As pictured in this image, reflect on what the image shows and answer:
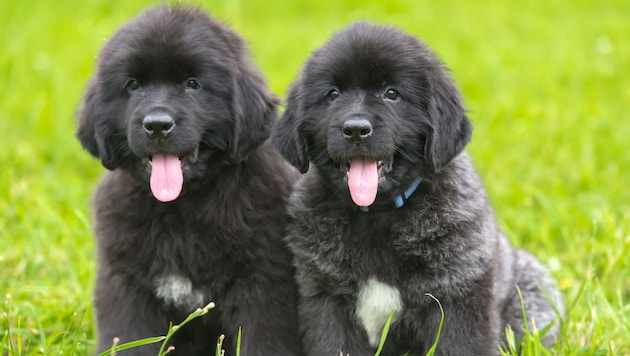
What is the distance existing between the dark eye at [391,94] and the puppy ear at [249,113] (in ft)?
2.18

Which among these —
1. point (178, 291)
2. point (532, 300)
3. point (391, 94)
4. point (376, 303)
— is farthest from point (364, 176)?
point (532, 300)

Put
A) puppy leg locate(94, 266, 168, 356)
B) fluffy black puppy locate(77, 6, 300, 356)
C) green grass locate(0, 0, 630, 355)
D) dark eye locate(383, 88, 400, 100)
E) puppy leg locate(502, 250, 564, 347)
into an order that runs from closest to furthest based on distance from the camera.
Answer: dark eye locate(383, 88, 400, 100), fluffy black puppy locate(77, 6, 300, 356), puppy leg locate(94, 266, 168, 356), puppy leg locate(502, 250, 564, 347), green grass locate(0, 0, 630, 355)

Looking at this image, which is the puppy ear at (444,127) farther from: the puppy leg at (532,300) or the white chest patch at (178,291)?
the white chest patch at (178,291)

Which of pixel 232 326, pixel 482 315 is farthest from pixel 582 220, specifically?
pixel 232 326

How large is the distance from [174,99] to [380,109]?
1018 mm

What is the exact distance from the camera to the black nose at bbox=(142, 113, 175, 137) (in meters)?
4.48

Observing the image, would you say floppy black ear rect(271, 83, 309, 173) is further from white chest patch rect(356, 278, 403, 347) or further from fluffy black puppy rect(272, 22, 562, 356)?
white chest patch rect(356, 278, 403, 347)

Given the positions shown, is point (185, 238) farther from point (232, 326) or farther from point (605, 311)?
point (605, 311)

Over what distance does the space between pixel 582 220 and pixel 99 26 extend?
6885 millimetres

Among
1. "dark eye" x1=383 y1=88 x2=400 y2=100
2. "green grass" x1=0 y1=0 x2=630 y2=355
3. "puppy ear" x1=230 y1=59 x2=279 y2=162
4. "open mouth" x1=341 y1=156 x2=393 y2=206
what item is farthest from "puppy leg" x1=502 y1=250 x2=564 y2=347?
"puppy ear" x1=230 y1=59 x2=279 y2=162

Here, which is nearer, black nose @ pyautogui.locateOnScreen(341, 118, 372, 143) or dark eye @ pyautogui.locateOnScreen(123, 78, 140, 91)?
black nose @ pyautogui.locateOnScreen(341, 118, 372, 143)

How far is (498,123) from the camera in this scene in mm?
8742

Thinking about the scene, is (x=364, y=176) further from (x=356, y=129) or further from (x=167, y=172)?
(x=167, y=172)

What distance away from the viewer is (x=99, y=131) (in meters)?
4.80
